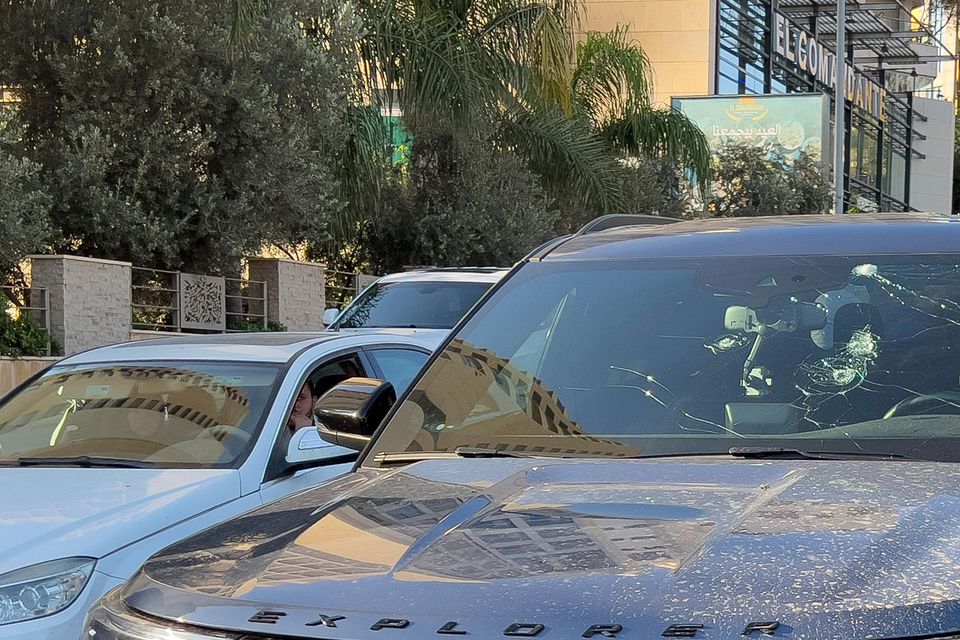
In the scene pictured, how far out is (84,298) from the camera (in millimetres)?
16109

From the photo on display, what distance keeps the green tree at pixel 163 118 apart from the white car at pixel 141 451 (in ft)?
32.4

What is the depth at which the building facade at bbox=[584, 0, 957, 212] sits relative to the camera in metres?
45.5

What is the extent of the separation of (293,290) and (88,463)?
630 inches

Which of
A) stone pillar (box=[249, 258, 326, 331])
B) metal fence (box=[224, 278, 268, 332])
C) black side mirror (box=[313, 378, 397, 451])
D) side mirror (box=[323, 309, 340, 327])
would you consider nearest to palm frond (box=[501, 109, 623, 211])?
stone pillar (box=[249, 258, 326, 331])

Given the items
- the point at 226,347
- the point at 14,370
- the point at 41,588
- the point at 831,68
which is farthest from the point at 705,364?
the point at 831,68

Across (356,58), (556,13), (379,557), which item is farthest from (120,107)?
(379,557)

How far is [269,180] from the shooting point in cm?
1767

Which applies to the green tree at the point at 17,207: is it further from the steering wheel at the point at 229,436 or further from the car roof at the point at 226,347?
the steering wheel at the point at 229,436

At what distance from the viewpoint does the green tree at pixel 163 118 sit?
16.3m

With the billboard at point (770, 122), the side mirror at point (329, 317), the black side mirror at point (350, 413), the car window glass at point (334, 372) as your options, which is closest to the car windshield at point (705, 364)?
the black side mirror at point (350, 413)

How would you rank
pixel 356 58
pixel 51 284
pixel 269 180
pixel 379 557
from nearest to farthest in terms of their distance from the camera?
pixel 379 557, pixel 51 284, pixel 269 180, pixel 356 58

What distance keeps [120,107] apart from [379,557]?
14974mm

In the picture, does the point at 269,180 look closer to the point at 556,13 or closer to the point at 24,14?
the point at 24,14

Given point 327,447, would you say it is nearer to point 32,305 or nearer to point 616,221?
point 616,221
